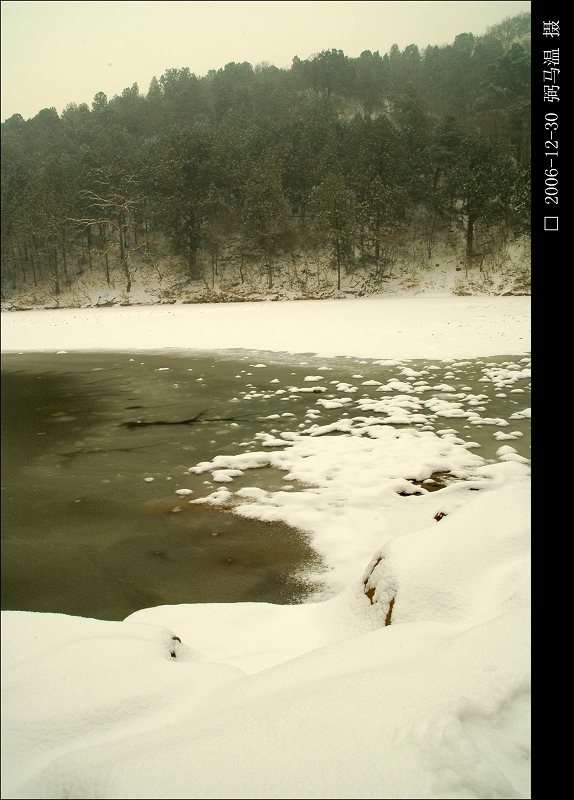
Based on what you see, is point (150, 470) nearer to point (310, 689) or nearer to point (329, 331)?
point (310, 689)

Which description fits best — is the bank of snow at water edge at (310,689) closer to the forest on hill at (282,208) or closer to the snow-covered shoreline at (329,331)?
the snow-covered shoreline at (329,331)

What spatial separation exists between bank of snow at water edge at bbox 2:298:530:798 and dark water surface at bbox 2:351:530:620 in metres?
0.20

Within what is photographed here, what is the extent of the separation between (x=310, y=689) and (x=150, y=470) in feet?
6.78

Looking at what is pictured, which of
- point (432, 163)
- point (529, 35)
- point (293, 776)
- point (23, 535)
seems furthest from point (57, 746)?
point (432, 163)

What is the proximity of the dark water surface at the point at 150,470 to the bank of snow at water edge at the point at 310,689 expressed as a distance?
20 centimetres

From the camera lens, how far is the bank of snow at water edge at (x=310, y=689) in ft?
1.71

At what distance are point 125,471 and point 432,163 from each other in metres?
14.2

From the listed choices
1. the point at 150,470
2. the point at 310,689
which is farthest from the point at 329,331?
the point at 310,689

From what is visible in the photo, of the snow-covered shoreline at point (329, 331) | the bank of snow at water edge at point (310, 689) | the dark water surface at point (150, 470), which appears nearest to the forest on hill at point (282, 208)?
the snow-covered shoreline at point (329, 331)
